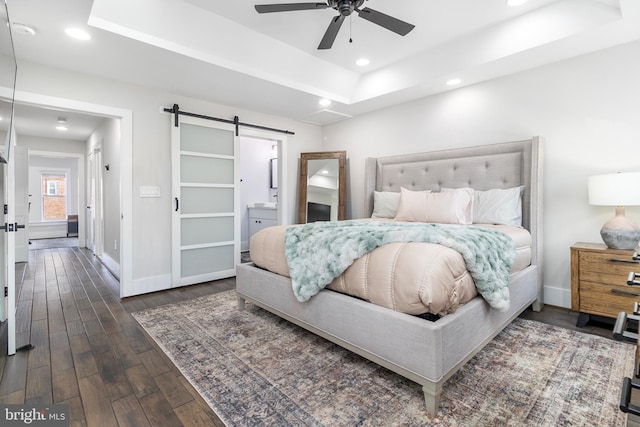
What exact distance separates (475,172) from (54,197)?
416 inches

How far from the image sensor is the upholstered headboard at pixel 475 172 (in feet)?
9.46

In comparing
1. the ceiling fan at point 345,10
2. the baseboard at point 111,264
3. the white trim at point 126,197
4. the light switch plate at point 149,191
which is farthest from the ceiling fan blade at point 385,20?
the baseboard at point 111,264

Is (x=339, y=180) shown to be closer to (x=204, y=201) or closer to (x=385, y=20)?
(x=204, y=201)

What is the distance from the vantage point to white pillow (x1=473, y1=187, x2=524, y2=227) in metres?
2.96

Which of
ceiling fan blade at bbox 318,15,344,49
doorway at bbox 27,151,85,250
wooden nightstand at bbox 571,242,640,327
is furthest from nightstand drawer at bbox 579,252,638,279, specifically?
doorway at bbox 27,151,85,250

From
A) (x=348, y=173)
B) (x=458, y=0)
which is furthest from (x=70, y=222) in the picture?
(x=458, y=0)

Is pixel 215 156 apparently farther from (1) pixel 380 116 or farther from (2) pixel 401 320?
(2) pixel 401 320

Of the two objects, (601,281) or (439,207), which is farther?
(439,207)

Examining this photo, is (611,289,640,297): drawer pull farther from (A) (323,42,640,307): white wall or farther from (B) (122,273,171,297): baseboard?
(B) (122,273,171,297): baseboard

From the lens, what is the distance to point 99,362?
1.98 metres

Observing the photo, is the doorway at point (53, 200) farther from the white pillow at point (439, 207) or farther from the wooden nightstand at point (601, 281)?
the wooden nightstand at point (601, 281)

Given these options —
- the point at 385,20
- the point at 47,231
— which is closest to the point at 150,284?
the point at 385,20

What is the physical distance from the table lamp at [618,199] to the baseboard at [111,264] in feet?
17.5

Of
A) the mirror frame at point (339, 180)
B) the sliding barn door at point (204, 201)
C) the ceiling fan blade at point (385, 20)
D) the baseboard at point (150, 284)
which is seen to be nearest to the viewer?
the ceiling fan blade at point (385, 20)
